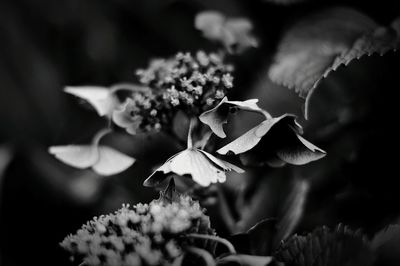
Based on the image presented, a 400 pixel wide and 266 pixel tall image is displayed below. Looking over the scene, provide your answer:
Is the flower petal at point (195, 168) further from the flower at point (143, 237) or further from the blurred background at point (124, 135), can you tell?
the blurred background at point (124, 135)

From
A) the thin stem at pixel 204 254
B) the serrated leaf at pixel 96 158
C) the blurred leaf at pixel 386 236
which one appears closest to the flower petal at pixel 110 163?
the serrated leaf at pixel 96 158

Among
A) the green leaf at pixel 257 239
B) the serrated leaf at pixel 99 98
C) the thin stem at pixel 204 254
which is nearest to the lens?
the thin stem at pixel 204 254

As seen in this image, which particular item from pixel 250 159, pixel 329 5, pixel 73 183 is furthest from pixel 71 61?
pixel 250 159

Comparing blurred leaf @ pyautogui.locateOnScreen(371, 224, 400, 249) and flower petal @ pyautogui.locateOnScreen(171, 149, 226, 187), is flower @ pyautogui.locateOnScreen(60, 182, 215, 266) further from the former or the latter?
blurred leaf @ pyautogui.locateOnScreen(371, 224, 400, 249)

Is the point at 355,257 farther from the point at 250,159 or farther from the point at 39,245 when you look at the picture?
the point at 39,245

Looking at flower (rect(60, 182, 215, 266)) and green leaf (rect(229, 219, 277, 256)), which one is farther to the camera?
green leaf (rect(229, 219, 277, 256))

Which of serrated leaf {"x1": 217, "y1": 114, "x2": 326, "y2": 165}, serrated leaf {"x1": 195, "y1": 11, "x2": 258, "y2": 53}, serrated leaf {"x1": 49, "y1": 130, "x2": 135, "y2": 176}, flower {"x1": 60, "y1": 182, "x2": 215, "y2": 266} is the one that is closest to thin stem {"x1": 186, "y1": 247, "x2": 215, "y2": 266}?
flower {"x1": 60, "y1": 182, "x2": 215, "y2": 266}

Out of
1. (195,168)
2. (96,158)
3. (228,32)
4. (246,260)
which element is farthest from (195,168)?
(228,32)
